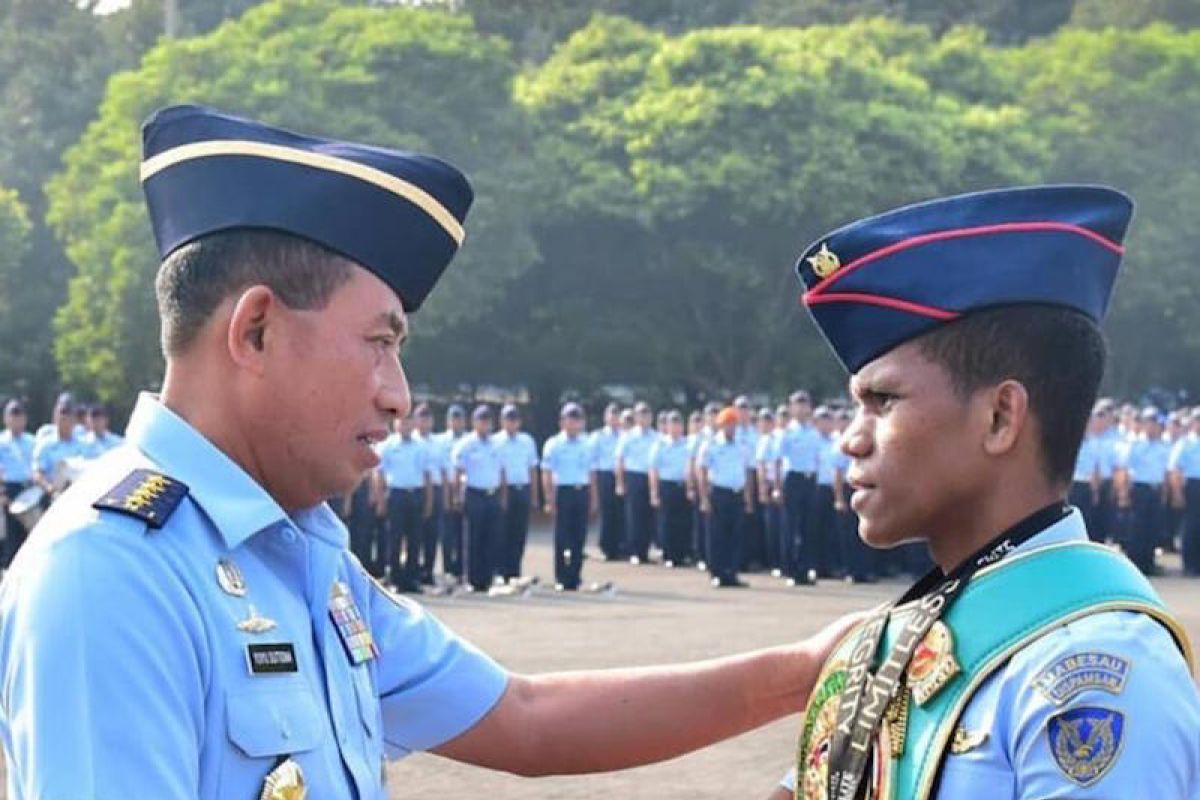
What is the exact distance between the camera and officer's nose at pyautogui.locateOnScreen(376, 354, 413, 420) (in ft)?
8.89

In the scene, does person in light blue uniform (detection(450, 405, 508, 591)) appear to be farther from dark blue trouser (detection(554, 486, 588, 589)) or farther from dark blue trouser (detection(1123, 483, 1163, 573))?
dark blue trouser (detection(1123, 483, 1163, 573))

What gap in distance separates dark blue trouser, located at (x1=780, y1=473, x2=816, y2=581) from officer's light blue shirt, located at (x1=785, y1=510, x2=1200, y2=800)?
19.6 meters

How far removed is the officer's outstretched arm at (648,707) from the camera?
11.4 ft

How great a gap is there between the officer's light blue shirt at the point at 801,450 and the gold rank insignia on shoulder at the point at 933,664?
19954 mm

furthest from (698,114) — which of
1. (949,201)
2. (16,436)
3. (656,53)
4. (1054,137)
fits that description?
(949,201)

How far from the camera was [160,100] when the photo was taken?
31328 millimetres

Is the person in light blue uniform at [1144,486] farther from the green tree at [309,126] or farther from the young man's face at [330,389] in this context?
the young man's face at [330,389]

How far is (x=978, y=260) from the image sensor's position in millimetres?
2697

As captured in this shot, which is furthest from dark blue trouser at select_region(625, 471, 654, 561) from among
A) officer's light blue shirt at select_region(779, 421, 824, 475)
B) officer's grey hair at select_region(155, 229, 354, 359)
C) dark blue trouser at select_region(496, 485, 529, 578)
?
officer's grey hair at select_region(155, 229, 354, 359)

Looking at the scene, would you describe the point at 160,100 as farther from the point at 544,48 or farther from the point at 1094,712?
the point at 1094,712

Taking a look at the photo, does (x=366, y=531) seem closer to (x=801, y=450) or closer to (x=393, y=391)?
(x=801, y=450)

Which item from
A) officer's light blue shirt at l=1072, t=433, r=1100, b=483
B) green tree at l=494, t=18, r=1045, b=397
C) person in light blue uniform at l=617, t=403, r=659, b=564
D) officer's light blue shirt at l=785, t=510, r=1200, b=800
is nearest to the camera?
officer's light blue shirt at l=785, t=510, r=1200, b=800

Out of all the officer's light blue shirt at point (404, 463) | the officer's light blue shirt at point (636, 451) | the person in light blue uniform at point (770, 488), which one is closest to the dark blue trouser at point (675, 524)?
the officer's light blue shirt at point (636, 451)

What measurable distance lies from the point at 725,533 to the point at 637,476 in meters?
3.30
